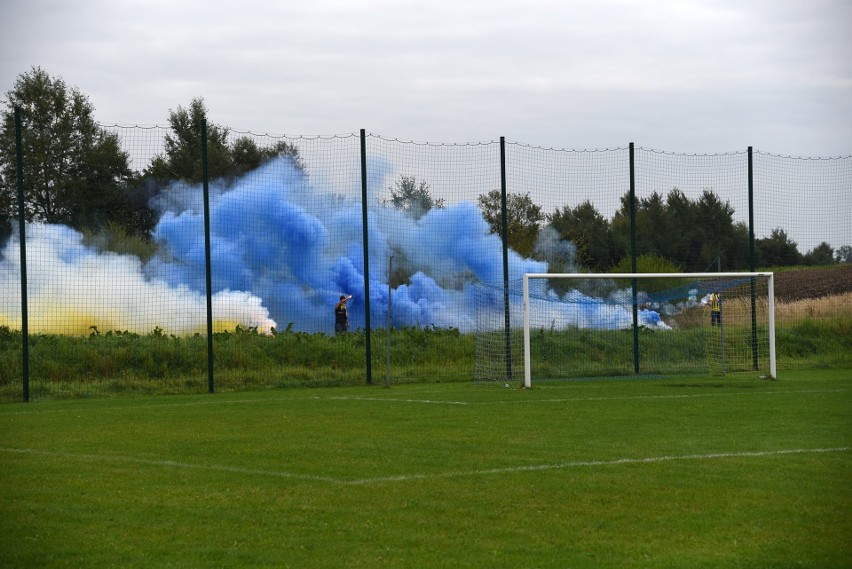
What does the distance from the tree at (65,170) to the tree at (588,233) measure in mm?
8390

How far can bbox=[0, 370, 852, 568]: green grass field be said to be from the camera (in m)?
5.72

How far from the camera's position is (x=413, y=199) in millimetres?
20156

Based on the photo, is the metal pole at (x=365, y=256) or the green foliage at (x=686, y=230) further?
the green foliage at (x=686, y=230)

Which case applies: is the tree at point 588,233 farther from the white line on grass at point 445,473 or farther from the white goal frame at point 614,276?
the white line on grass at point 445,473

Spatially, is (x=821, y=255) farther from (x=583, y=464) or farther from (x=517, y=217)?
(x=583, y=464)

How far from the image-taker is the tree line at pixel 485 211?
18703mm

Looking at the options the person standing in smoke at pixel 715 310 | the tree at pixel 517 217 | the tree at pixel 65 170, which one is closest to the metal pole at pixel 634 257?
the person standing in smoke at pixel 715 310

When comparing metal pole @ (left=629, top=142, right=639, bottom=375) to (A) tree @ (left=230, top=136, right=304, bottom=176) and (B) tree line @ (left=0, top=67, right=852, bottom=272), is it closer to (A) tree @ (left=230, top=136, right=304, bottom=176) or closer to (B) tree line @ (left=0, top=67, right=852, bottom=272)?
(B) tree line @ (left=0, top=67, right=852, bottom=272)

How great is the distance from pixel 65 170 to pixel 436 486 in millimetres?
14668

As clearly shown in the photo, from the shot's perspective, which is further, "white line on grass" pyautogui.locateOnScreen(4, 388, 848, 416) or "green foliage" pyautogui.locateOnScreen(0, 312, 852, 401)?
"green foliage" pyautogui.locateOnScreen(0, 312, 852, 401)

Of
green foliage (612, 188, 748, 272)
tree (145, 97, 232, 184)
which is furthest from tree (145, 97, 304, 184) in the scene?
green foliage (612, 188, 748, 272)

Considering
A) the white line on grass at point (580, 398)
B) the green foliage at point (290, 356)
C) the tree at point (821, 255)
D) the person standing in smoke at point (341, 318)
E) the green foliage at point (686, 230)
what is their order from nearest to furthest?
1. the white line on grass at point (580, 398)
2. the green foliage at point (290, 356)
3. the green foliage at point (686, 230)
4. the tree at point (821, 255)
5. the person standing in smoke at point (341, 318)

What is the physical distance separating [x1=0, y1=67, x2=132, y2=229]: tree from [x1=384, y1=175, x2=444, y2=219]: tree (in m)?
4.94

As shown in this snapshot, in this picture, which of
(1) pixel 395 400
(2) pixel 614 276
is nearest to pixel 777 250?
(2) pixel 614 276
